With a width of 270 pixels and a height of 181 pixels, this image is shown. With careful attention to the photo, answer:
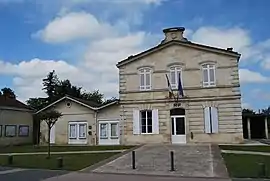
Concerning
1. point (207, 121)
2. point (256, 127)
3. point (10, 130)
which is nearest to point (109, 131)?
point (207, 121)

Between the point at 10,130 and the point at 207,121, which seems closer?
the point at 207,121

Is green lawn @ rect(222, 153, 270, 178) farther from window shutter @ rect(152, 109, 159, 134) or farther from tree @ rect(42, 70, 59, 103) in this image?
tree @ rect(42, 70, 59, 103)

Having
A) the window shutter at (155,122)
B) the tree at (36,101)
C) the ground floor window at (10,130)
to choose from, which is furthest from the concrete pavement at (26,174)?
the tree at (36,101)

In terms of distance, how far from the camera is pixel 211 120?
28.1 metres

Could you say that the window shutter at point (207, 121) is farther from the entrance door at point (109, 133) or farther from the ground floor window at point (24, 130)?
the ground floor window at point (24, 130)

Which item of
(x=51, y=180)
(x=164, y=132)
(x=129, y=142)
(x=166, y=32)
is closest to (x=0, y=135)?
(x=129, y=142)

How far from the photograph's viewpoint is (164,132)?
2911cm

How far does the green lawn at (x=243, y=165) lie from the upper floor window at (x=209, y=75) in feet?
31.9

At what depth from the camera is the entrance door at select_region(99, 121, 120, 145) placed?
105ft

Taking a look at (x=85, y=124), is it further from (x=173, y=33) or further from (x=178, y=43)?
(x=173, y=33)

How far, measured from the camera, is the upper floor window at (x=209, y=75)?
28.7 m

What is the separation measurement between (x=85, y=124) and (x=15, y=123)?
8.07m

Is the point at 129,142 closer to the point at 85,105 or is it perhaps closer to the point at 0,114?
the point at 85,105

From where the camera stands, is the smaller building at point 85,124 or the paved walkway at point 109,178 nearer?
the paved walkway at point 109,178
